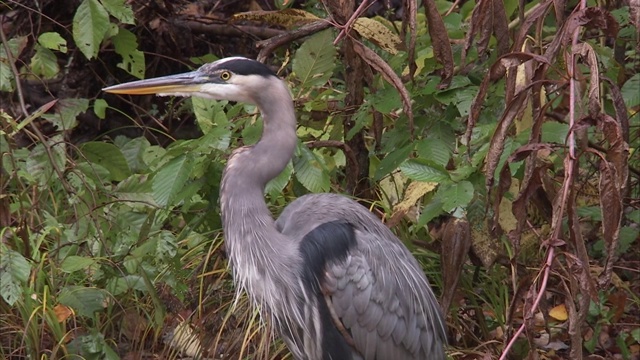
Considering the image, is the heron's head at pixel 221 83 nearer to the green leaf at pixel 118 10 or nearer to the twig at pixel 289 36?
the twig at pixel 289 36

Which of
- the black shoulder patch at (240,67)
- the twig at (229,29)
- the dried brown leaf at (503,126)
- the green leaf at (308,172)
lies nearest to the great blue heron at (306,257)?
the black shoulder patch at (240,67)

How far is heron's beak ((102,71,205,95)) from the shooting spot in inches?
141

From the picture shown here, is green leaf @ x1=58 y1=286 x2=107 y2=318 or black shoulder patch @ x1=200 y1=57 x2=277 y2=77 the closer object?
black shoulder patch @ x1=200 y1=57 x2=277 y2=77

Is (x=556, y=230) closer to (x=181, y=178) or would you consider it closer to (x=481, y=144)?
(x=481, y=144)

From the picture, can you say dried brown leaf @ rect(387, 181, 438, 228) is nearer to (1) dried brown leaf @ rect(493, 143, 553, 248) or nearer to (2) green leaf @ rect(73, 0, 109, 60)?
(1) dried brown leaf @ rect(493, 143, 553, 248)

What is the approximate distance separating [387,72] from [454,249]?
2.47 feet

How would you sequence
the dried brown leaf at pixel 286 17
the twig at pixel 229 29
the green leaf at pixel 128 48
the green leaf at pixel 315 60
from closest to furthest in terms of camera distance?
the dried brown leaf at pixel 286 17 < the green leaf at pixel 315 60 < the green leaf at pixel 128 48 < the twig at pixel 229 29

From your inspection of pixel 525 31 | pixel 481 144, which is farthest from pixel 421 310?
pixel 525 31

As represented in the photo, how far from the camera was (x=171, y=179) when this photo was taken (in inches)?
151

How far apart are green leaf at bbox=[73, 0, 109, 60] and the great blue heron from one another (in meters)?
0.57

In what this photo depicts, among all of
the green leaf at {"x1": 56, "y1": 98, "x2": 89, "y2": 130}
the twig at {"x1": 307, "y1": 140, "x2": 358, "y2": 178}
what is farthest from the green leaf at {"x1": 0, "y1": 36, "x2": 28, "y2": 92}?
the twig at {"x1": 307, "y1": 140, "x2": 358, "y2": 178}

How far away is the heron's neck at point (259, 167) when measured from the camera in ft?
11.9

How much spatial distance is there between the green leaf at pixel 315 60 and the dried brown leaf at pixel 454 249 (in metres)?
0.80

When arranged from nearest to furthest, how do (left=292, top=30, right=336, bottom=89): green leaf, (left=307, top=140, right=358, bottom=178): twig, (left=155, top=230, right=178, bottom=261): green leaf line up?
(left=155, top=230, right=178, bottom=261): green leaf, (left=292, top=30, right=336, bottom=89): green leaf, (left=307, top=140, right=358, bottom=178): twig
